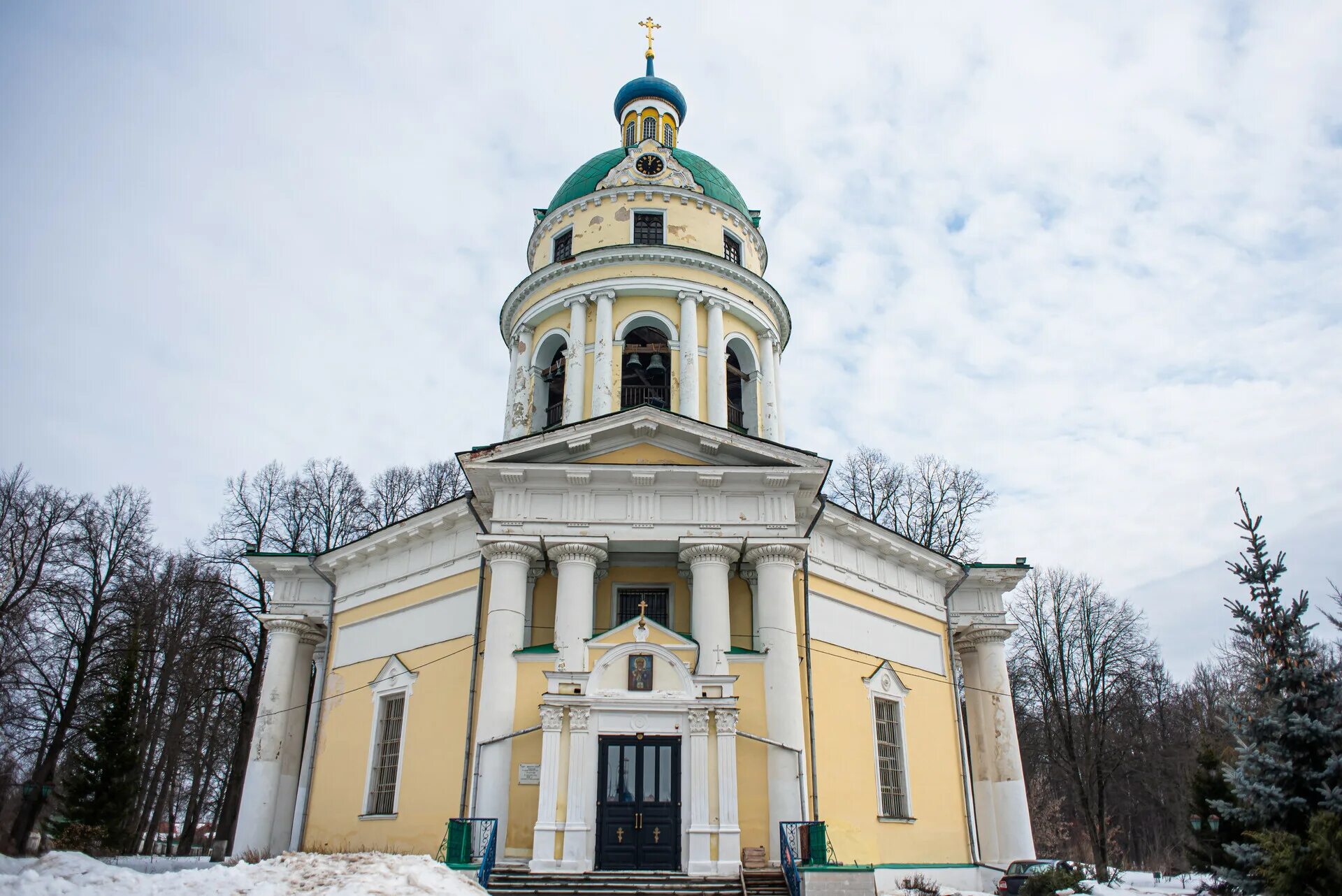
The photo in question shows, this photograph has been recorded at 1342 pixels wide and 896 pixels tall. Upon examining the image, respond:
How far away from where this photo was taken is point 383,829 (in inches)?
702

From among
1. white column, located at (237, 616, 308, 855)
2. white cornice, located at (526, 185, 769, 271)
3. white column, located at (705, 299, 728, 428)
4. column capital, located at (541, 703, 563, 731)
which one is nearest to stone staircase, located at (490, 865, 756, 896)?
column capital, located at (541, 703, 563, 731)

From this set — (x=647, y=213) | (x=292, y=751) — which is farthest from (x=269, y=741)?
(x=647, y=213)

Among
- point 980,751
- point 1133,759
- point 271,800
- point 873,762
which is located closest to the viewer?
point 873,762

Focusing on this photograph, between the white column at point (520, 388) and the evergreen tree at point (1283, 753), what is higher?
the white column at point (520, 388)

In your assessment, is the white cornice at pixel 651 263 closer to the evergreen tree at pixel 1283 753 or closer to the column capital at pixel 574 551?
the column capital at pixel 574 551

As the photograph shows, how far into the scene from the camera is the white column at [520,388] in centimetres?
2244

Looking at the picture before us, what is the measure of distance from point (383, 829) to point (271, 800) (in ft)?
14.3

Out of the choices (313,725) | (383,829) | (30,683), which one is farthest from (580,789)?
(30,683)

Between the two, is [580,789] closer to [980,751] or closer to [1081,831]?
[980,751]

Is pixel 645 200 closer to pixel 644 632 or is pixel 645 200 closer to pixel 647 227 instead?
pixel 647 227

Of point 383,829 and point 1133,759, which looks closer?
point 383,829

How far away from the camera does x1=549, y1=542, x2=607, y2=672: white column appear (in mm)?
15719

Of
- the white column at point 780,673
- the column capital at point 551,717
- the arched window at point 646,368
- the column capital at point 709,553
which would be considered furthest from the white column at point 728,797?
the arched window at point 646,368

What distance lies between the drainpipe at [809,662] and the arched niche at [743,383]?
406cm
